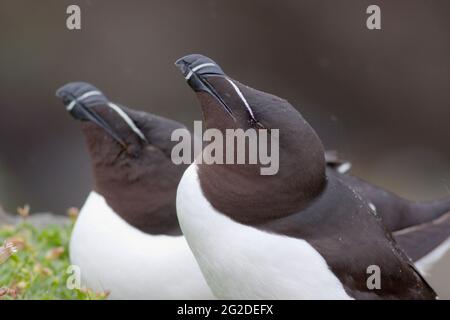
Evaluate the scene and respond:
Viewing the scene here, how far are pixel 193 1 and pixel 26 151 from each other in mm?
2516

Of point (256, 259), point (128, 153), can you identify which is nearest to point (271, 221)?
point (256, 259)

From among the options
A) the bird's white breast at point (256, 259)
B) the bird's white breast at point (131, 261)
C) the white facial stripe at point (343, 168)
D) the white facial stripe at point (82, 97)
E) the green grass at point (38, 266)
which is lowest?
the green grass at point (38, 266)

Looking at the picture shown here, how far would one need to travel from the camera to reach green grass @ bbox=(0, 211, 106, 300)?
5199 millimetres

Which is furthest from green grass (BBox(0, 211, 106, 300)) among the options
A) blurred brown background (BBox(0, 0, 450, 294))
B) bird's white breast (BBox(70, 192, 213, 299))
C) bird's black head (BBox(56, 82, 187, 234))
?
blurred brown background (BBox(0, 0, 450, 294))

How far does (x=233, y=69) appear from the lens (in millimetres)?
10773

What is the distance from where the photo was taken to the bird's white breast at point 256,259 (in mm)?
4258

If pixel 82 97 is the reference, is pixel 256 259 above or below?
below

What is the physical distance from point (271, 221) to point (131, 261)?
1.22m

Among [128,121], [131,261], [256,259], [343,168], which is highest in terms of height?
[128,121]

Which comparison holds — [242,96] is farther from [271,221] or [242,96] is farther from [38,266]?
[38,266]

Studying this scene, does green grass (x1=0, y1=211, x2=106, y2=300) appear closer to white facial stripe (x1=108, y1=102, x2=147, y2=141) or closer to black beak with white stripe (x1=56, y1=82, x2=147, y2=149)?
black beak with white stripe (x1=56, y1=82, x2=147, y2=149)

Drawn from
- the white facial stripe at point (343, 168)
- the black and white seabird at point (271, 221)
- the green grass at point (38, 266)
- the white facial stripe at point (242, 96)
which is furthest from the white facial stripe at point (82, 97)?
the white facial stripe at point (343, 168)

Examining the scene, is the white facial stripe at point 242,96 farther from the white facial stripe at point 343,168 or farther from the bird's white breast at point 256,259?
the white facial stripe at point 343,168

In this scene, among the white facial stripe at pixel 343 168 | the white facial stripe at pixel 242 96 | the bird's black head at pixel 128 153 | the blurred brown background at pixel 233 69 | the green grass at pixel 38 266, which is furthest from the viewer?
the blurred brown background at pixel 233 69
